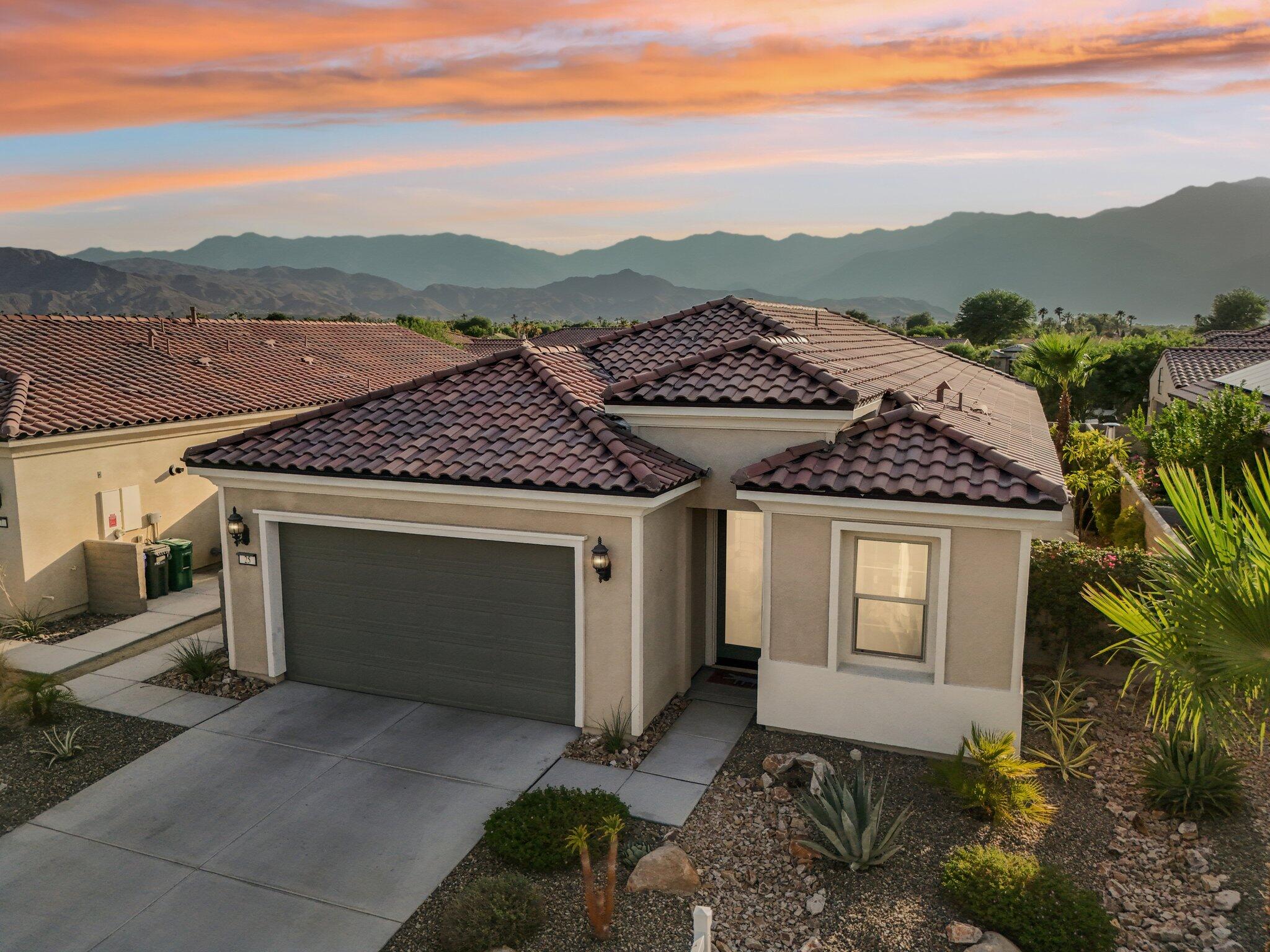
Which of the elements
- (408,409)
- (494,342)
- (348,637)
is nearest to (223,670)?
(348,637)

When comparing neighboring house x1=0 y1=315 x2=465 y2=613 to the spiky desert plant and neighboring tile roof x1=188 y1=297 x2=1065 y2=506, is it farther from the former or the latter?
the spiky desert plant

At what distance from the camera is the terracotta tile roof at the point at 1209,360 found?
2684 cm

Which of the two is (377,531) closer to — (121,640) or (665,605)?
(665,605)

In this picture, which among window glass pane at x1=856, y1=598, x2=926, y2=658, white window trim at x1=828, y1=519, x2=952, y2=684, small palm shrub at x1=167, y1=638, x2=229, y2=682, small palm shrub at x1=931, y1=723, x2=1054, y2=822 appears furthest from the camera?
small palm shrub at x1=167, y1=638, x2=229, y2=682

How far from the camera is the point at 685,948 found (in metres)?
6.59

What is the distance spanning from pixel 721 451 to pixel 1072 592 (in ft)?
17.0

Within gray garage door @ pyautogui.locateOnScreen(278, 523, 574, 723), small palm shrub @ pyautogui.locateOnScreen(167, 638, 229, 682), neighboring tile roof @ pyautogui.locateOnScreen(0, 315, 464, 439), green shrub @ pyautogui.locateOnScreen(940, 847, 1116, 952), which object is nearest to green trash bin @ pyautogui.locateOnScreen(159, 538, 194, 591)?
neighboring tile roof @ pyautogui.locateOnScreen(0, 315, 464, 439)

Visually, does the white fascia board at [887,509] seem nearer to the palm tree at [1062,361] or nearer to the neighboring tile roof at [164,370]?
the neighboring tile roof at [164,370]

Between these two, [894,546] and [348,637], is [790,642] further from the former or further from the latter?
[348,637]

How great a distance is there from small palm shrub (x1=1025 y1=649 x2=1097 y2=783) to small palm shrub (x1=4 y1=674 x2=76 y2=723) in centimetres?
1183

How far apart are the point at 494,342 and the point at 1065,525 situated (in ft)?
144

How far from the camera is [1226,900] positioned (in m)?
7.01

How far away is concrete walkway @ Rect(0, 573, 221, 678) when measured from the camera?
12.7m

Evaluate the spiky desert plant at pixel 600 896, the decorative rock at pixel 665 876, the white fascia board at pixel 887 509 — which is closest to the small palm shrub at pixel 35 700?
the spiky desert plant at pixel 600 896
